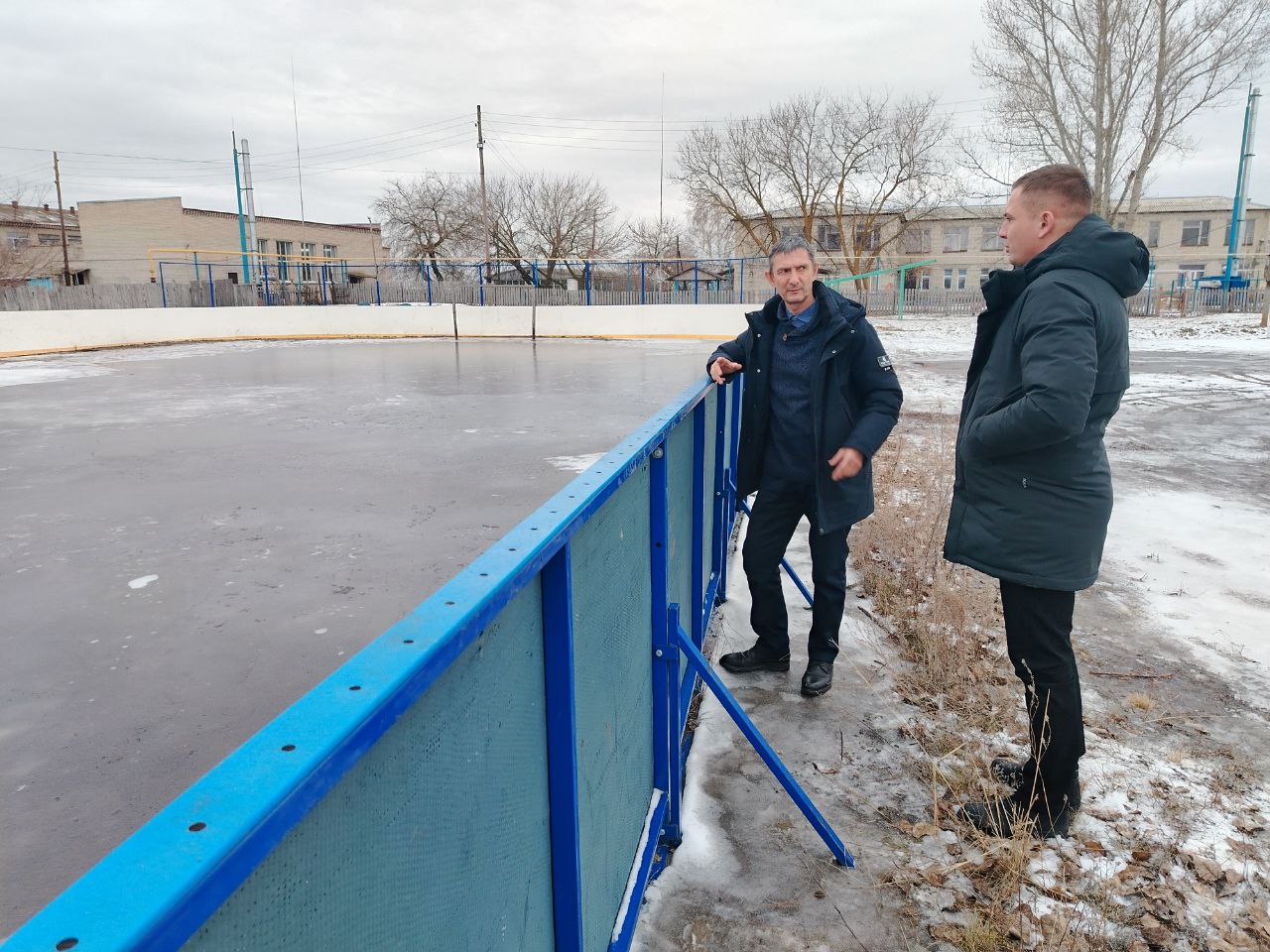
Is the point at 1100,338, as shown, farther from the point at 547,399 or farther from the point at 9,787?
the point at 547,399

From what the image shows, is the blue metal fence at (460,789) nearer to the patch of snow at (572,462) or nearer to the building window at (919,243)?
the patch of snow at (572,462)

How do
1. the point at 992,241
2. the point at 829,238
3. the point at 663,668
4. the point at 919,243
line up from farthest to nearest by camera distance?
1. the point at 919,243
2. the point at 829,238
3. the point at 992,241
4. the point at 663,668

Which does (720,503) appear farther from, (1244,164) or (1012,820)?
(1244,164)

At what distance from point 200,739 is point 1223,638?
14.7 ft

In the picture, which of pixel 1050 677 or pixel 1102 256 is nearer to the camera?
pixel 1102 256

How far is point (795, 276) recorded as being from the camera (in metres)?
3.40

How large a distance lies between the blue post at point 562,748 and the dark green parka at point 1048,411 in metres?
1.50

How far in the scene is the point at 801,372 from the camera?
3.52 m

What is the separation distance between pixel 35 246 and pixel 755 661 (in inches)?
2478

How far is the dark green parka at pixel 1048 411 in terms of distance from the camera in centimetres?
225

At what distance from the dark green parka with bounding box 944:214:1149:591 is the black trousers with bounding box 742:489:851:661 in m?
0.92

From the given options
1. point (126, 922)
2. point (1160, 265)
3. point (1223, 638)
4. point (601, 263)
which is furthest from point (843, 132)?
point (126, 922)

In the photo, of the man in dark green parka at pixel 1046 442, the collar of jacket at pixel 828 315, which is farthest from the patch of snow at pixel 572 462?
the man in dark green parka at pixel 1046 442

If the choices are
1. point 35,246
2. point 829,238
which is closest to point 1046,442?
point 829,238
